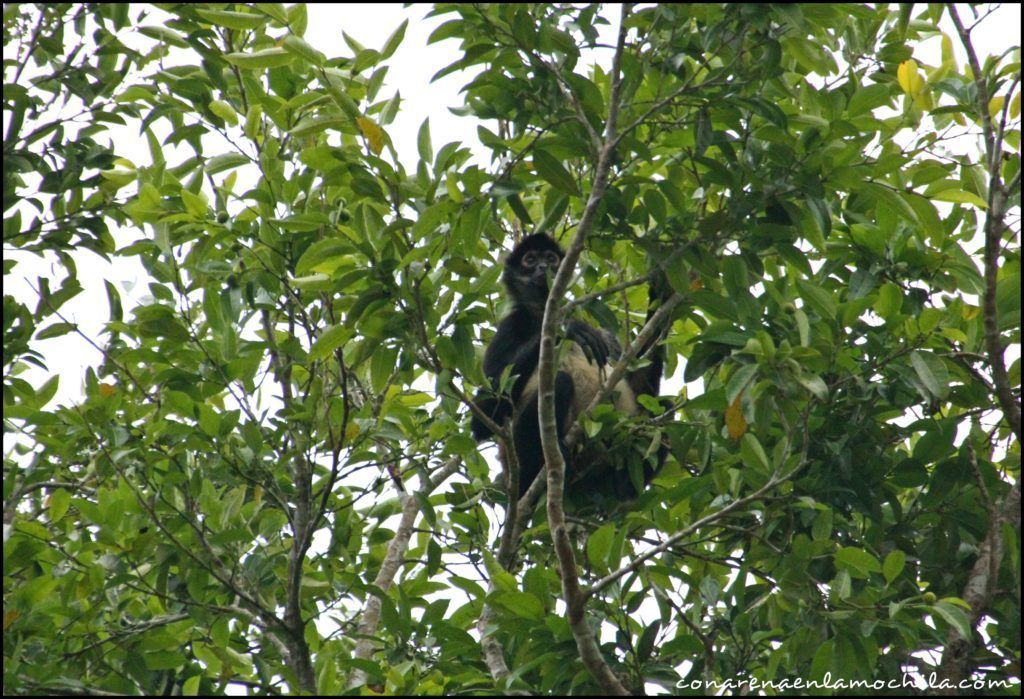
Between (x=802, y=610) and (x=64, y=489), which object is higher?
(x=64, y=489)

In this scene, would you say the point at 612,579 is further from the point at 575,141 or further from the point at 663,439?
the point at 663,439

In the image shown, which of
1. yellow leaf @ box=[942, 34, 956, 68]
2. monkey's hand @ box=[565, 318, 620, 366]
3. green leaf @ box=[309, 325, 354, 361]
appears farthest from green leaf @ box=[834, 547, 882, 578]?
monkey's hand @ box=[565, 318, 620, 366]

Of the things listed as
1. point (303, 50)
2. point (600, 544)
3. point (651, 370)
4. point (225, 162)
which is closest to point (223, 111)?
point (225, 162)

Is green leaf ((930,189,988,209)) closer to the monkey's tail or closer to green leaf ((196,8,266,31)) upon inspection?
the monkey's tail

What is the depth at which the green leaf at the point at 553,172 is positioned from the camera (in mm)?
3412

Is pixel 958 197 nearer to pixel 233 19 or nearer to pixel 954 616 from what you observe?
pixel 954 616

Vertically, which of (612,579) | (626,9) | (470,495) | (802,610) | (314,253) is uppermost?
(626,9)

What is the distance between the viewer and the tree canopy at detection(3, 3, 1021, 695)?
338 centimetres

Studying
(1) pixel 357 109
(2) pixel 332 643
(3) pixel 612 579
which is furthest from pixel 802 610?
(1) pixel 357 109

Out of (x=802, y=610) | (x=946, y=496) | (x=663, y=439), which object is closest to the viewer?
(x=802, y=610)

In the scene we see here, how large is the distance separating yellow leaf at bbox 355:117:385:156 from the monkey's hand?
1.88m

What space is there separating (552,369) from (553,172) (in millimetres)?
586

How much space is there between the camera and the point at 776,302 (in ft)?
12.0

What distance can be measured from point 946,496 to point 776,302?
2.99 feet
